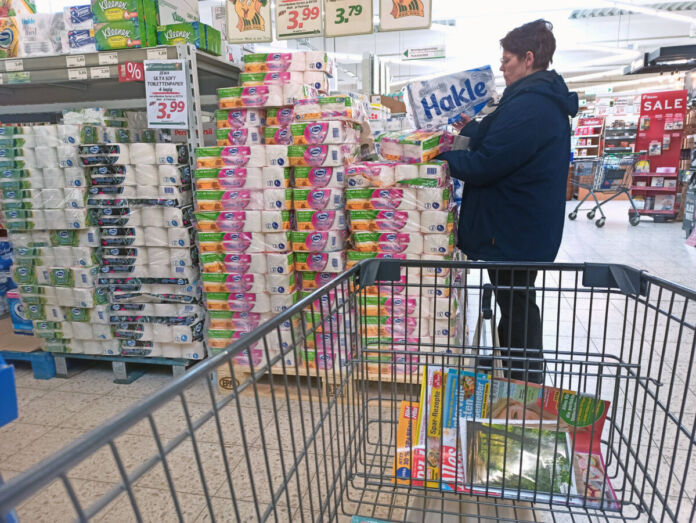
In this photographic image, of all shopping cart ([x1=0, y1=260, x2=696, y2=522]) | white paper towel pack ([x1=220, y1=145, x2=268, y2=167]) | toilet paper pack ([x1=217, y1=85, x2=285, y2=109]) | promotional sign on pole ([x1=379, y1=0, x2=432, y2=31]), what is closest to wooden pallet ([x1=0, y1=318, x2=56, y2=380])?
shopping cart ([x1=0, y1=260, x2=696, y2=522])

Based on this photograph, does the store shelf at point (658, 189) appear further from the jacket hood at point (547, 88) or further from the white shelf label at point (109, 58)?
the white shelf label at point (109, 58)

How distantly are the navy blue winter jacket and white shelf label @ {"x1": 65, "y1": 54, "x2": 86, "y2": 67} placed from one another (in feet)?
7.24

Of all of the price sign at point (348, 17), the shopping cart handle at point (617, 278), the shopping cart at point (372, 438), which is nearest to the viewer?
the shopping cart at point (372, 438)

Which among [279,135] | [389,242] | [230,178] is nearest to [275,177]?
[230,178]

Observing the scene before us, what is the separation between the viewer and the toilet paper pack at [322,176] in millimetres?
2689

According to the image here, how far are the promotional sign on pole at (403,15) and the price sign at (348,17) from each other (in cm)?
14

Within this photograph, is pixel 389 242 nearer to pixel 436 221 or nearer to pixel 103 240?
pixel 436 221

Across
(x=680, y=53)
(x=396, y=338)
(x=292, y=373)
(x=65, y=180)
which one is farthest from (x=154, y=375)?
(x=680, y=53)

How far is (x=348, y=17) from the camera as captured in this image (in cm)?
442

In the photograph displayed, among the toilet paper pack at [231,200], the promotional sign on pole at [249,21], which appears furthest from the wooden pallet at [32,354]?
the promotional sign on pole at [249,21]

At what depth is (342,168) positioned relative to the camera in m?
2.70

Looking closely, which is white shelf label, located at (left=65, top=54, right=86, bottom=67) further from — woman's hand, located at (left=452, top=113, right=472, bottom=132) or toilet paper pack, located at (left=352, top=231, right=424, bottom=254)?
woman's hand, located at (left=452, top=113, right=472, bottom=132)

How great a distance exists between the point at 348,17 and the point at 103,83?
6.96ft

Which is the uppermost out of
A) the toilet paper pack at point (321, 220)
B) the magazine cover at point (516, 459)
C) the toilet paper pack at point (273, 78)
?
the toilet paper pack at point (273, 78)
